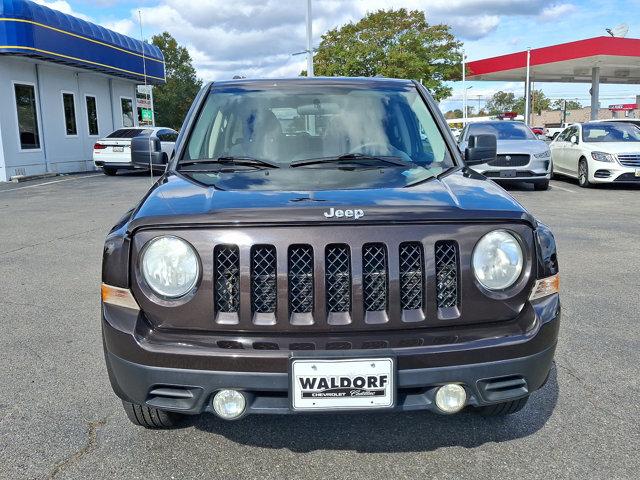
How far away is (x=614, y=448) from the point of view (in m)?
2.65

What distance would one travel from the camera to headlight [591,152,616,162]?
44.2 ft

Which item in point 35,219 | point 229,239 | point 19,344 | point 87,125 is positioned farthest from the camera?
point 87,125

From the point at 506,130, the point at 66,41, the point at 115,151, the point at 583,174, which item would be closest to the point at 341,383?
the point at 506,130

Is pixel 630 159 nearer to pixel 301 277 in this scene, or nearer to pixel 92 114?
pixel 301 277

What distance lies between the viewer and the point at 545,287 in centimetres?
241

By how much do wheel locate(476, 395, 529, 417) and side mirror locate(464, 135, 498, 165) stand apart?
60.6 inches

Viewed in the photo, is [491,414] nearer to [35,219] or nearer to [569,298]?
[569,298]

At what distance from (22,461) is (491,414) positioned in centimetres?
214

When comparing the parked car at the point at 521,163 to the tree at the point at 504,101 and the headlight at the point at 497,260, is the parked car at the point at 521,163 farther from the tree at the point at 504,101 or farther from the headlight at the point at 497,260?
the tree at the point at 504,101

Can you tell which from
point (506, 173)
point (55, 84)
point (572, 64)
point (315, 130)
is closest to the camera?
point (315, 130)

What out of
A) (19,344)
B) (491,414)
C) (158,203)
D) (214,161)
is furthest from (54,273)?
(491,414)

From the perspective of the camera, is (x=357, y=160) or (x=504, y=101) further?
(x=504, y=101)

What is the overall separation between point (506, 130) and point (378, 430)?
12316 millimetres

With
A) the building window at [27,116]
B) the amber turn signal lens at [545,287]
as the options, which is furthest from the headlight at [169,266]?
the building window at [27,116]
